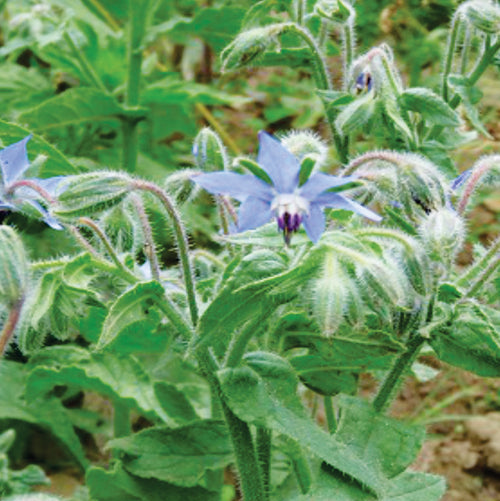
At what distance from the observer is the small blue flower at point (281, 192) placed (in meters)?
1.01

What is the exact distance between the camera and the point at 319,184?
102 centimetres

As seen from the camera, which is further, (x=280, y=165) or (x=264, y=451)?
(x=264, y=451)

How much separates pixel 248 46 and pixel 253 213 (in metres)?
0.44

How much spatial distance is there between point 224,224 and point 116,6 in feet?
4.85

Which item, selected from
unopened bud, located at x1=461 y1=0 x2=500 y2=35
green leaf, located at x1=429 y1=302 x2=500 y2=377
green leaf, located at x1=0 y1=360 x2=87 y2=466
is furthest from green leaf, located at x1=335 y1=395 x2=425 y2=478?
green leaf, located at x1=0 y1=360 x2=87 y2=466

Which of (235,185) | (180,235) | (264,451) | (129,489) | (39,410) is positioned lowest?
(39,410)

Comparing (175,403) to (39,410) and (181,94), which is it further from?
(181,94)

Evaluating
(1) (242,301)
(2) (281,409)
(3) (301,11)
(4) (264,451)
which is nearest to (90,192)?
(1) (242,301)

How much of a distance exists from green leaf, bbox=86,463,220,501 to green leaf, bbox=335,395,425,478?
1.24 ft

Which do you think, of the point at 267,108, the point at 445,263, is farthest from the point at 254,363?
the point at 267,108

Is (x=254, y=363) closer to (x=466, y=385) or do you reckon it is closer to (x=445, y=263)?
(x=445, y=263)

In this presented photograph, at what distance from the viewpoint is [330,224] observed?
1.27 metres

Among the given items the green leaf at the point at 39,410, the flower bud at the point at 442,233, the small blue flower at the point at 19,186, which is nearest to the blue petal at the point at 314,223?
the flower bud at the point at 442,233

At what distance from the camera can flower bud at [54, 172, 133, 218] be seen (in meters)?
1.10
